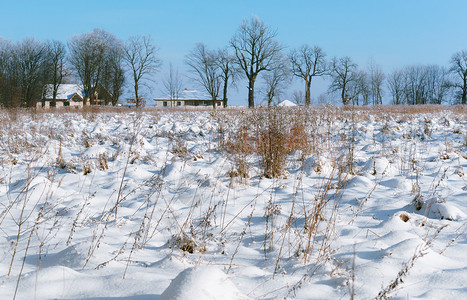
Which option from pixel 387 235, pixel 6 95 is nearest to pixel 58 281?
pixel 387 235

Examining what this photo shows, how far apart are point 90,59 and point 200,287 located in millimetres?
39634

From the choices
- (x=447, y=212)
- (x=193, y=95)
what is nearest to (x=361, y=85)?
(x=193, y=95)

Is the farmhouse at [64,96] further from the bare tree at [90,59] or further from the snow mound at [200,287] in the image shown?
the snow mound at [200,287]

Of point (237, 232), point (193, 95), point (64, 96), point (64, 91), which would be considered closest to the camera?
Result: point (237, 232)

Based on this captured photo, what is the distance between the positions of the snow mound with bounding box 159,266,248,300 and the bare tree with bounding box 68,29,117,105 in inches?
1487

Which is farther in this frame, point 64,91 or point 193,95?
point 193,95

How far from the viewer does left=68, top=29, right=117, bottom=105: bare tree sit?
35906 mm

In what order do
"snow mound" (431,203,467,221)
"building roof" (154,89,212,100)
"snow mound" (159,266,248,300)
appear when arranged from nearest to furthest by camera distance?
1. "snow mound" (159,266,248,300)
2. "snow mound" (431,203,467,221)
3. "building roof" (154,89,212,100)

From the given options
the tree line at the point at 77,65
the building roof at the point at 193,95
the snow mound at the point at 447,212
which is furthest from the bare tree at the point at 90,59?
the snow mound at the point at 447,212

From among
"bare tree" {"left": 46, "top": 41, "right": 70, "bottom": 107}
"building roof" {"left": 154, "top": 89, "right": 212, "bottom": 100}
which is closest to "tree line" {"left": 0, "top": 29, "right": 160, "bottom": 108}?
"bare tree" {"left": 46, "top": 41, "right": 70, "bottom": 107}

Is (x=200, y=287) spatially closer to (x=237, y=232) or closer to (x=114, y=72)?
(x=237, y=232)

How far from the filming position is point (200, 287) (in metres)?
1.29

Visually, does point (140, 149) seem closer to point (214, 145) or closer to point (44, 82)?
point (214, 145)

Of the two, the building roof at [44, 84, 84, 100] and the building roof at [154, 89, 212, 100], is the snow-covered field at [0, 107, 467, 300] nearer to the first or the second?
the building roof at [44, 84, 84, 100]
